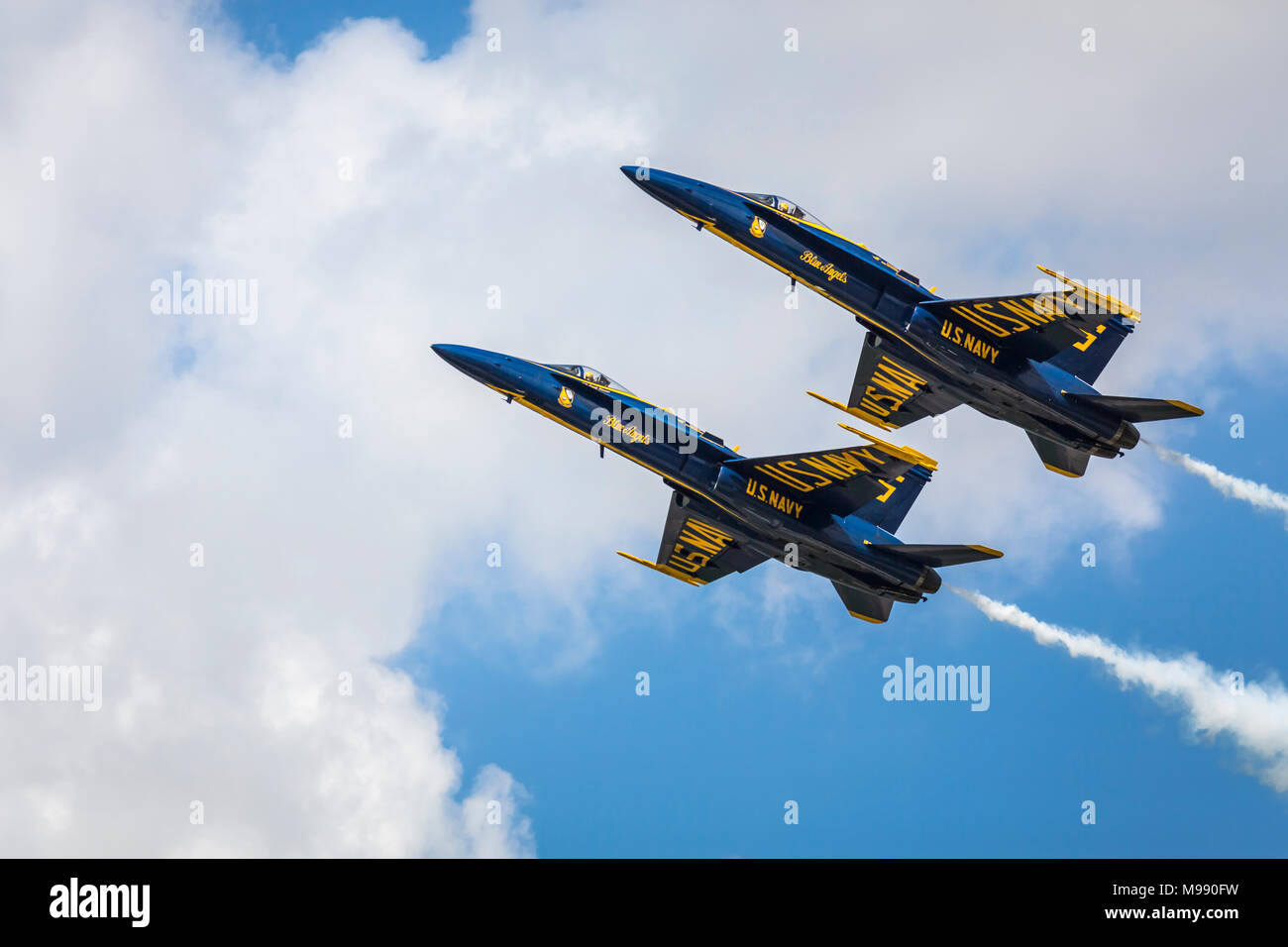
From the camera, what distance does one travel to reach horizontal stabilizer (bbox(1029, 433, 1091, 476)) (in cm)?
5944

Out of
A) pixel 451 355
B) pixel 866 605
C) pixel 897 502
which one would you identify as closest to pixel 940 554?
pixel 897 502

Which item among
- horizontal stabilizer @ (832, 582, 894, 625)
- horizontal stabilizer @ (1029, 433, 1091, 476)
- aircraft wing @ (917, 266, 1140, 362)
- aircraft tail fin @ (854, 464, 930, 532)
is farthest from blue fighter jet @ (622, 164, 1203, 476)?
horizontal stabilizer @ (832, 582, 894, 625)

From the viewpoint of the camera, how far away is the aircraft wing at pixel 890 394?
59906 mm

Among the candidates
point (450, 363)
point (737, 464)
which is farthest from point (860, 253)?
point (450, 363)

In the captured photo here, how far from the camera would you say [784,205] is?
56.8 metres

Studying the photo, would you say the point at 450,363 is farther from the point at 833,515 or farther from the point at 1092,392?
the point at 1092,392

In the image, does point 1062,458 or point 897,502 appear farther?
point 1062,458

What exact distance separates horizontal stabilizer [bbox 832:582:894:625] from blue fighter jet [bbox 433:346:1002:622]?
2736mm

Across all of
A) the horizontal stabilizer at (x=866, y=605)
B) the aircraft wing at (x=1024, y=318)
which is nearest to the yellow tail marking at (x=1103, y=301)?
the aircraft wing at (x=1024, y=318)

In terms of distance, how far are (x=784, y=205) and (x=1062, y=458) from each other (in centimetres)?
1242

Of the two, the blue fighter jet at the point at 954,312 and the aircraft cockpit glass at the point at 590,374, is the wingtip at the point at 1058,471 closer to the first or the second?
the blue fighter jet at the point at 954,312

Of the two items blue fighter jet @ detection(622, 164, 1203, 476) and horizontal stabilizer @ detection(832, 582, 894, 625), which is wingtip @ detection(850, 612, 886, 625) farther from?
blue fighter jet @ detection(622, 164, 1203, 476)

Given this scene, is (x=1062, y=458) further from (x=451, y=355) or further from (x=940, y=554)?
(x=451, y=355)

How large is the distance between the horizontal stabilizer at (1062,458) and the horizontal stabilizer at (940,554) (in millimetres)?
6976
